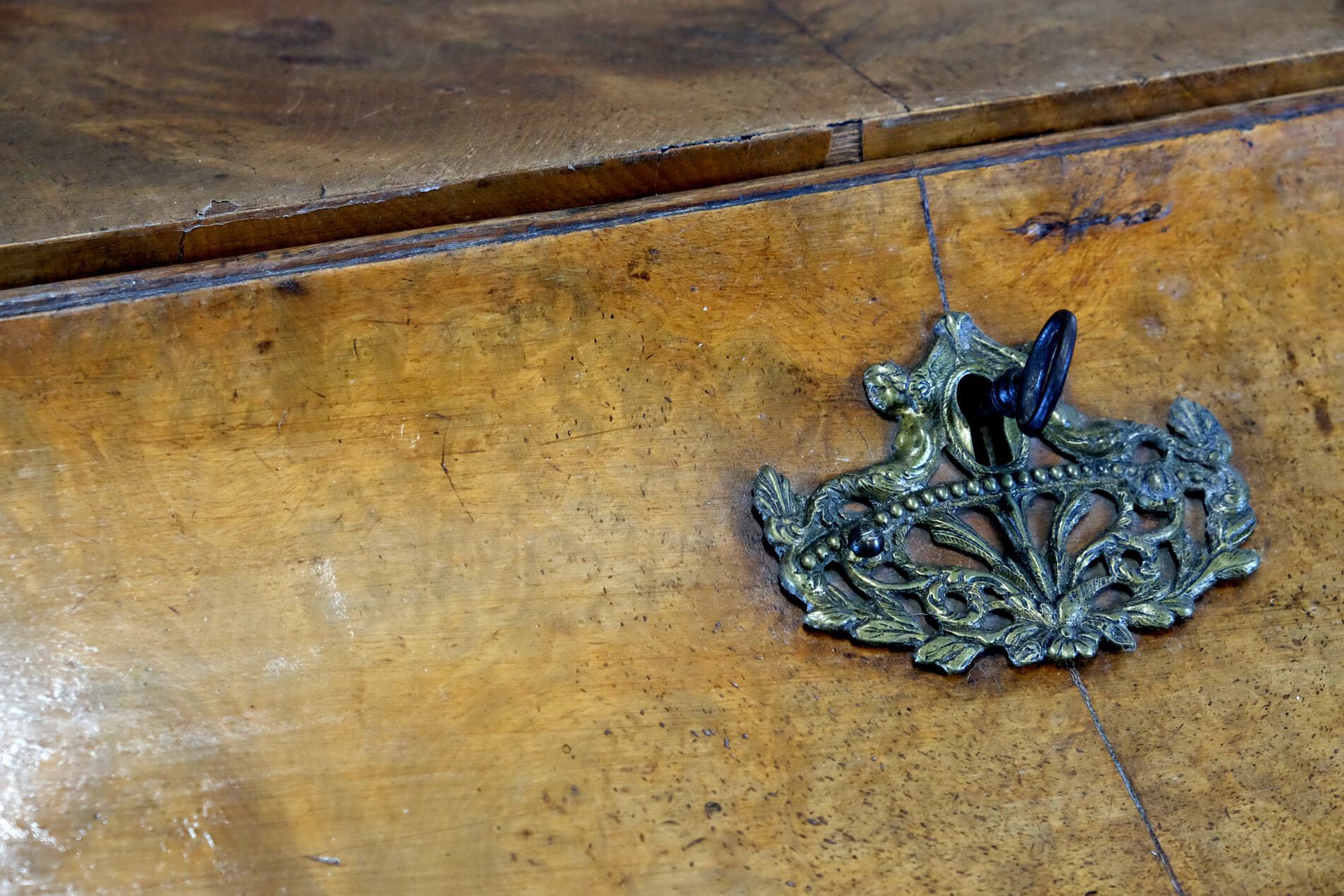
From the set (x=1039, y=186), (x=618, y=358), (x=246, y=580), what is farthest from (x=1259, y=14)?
(x=246, y=580)

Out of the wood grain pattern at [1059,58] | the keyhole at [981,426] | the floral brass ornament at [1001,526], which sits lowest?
the floral brass ornament at [1001,526]

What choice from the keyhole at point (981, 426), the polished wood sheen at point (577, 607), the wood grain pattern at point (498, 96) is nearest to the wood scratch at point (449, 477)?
the polished wood sheen at point (577, 607)

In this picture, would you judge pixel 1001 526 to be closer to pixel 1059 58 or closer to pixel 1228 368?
pixel 1228 368

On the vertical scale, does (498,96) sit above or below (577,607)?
above

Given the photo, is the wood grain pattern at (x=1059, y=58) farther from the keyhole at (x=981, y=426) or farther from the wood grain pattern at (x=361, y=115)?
the keyhole at (x=981, y=426)

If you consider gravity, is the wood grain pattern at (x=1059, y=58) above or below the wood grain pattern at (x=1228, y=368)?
above

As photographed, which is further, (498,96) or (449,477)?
(498,96)

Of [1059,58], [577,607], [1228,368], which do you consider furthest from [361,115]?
[1228,368]
